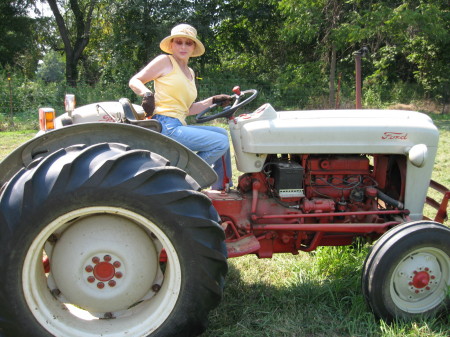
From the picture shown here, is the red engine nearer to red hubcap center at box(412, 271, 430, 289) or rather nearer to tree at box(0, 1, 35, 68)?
red hubcap center at box(412, 271, 430, 289)

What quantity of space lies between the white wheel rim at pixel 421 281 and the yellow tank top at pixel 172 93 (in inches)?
72.1

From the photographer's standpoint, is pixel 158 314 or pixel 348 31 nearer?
pixel 158 314

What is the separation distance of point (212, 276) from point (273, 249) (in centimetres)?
98

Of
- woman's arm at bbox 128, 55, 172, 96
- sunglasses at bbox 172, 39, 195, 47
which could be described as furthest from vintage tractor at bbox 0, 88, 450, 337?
sunglasses at bbox 172, 39, 195, 47

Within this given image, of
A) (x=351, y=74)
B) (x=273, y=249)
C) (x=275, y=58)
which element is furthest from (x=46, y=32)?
(x=273, y=249)

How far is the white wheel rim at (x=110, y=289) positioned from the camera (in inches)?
85.4

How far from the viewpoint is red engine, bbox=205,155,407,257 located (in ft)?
9.70

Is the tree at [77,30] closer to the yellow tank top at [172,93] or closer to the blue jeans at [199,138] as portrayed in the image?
the yellow tank top at [172,93]

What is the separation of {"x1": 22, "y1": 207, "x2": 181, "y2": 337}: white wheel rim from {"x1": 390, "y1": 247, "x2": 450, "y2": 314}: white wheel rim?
141 centimetres

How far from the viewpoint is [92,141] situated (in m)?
2.44

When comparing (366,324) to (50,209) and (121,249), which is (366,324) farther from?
(50,209)

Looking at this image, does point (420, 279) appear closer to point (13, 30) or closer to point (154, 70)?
point (154, 70)

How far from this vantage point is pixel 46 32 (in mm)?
24594

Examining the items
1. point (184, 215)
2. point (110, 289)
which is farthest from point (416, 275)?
point (110, 289)
